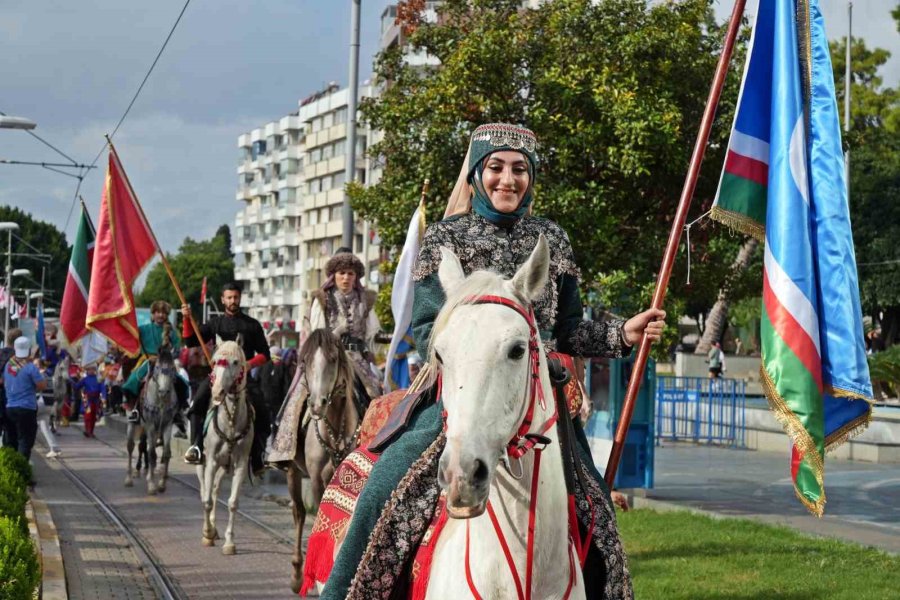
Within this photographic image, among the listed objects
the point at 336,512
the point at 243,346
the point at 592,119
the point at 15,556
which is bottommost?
the point at 15,556

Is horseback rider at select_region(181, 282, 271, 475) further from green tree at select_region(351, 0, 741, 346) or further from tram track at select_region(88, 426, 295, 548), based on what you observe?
green tree at select_region(351, 0, 741, 346)

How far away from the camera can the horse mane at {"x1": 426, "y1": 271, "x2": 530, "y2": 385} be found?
4.00 meters

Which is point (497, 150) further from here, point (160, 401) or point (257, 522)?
point (160, 401)

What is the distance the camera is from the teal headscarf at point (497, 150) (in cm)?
501

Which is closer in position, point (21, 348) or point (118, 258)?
point (118, 258)

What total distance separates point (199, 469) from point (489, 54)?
19.5 feet

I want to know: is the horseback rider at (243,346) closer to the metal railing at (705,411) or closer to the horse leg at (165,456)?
the horse leg at (165,456)

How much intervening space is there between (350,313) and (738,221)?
21.7 feet

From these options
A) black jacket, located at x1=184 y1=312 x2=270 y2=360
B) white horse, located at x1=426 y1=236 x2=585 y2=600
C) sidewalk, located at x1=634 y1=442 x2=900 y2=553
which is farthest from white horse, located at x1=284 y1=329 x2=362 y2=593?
white horse, located at x1=426 y1=236 x2=585 y2=600

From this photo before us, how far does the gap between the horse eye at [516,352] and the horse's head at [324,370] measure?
291 inches

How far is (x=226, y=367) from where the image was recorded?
42.7 feet

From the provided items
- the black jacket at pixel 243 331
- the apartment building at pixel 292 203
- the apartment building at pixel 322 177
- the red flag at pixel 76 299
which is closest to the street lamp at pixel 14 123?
the red flag at pixel 76 299

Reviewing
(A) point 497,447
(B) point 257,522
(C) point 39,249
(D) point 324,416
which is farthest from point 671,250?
(C) point 39,249

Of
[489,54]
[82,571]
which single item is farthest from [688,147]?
[82,571]
